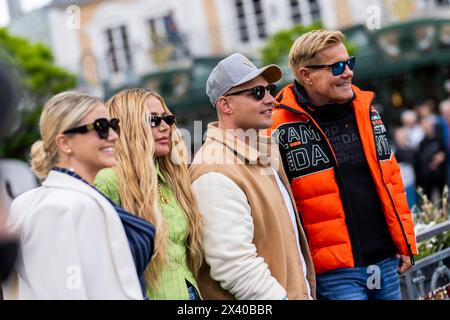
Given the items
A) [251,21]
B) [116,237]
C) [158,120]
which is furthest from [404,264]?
[251,21]

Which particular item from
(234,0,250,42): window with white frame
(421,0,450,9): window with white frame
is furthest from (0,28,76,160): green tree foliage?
(421,0,450,9): window with white frame

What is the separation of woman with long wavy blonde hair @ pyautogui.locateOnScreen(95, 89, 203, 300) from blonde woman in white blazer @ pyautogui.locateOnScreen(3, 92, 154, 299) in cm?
17

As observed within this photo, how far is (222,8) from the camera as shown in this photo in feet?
80.9

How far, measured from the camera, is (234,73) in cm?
334

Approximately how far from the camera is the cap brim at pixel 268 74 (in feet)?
10.9

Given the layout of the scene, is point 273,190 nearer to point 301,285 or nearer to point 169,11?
point 301,285

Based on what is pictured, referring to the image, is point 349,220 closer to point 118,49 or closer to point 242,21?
point 242,21

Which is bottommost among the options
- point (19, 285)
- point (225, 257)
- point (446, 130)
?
point (446, 130)

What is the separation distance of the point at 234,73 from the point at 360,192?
0.89 meters

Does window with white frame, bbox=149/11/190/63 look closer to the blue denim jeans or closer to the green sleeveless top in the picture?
the blue denim jeans

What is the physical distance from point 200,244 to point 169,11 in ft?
74.4

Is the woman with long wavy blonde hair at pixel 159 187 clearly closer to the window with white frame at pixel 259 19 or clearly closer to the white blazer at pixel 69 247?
the white blazer at pixel 69 247

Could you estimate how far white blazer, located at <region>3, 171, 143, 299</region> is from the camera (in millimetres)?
2354
